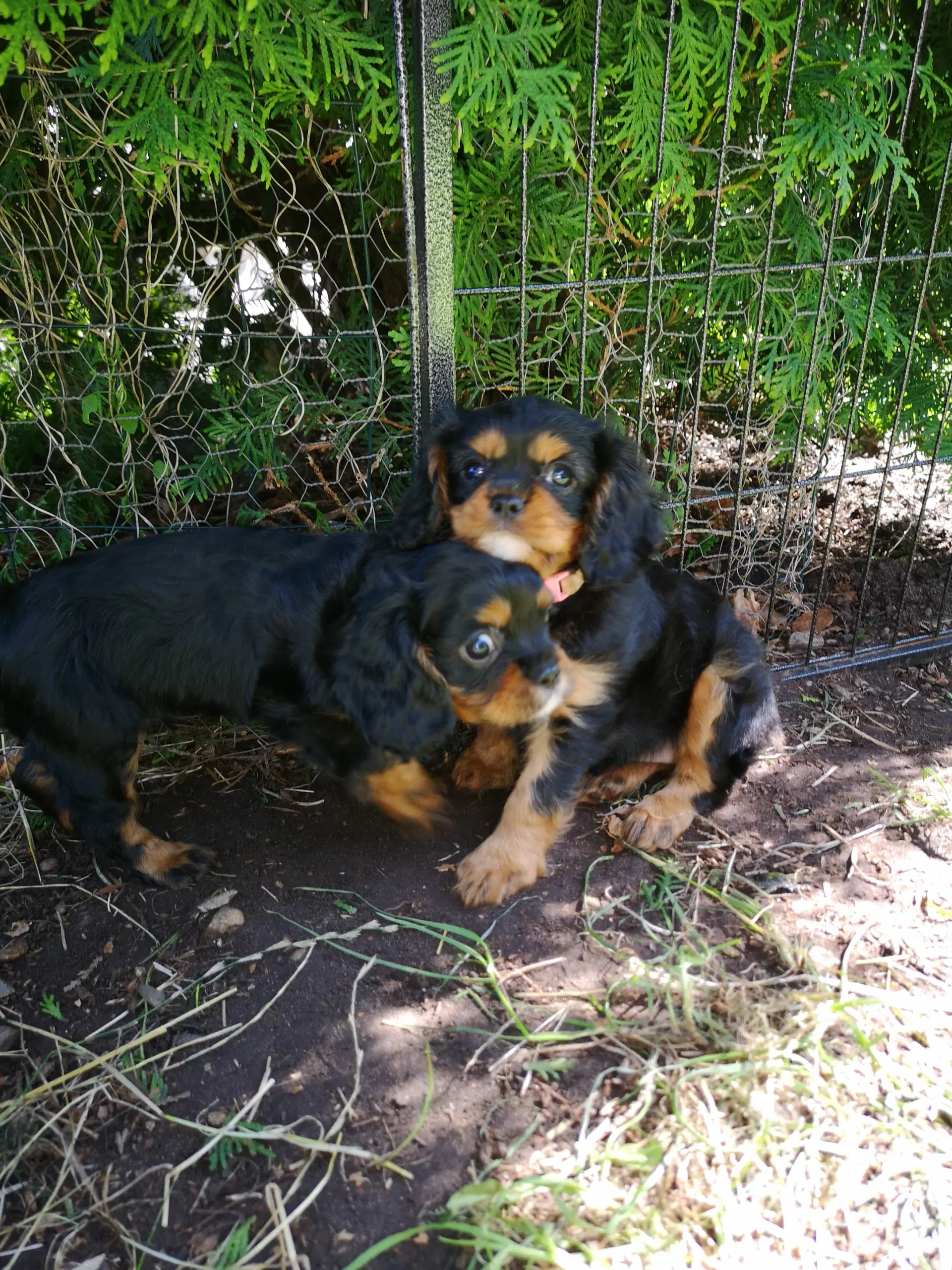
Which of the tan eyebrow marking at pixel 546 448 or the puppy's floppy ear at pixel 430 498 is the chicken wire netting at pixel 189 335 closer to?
the puppy's floppy ear at pixel 430 498

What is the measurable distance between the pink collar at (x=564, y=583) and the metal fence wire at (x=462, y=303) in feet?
2.20

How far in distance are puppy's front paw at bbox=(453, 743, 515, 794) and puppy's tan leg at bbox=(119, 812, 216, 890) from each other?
0.87 meters

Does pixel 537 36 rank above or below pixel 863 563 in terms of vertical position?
above

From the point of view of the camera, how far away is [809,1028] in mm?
2195

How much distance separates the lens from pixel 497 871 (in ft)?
8.84

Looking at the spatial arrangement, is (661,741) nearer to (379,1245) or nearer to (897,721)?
(897,721)

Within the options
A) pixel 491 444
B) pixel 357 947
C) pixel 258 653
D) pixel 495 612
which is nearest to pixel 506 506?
pixel 491 444

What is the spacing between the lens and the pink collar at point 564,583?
8.93 feet

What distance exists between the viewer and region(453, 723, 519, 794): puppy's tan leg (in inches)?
122

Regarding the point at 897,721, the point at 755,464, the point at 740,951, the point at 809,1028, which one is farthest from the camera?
the point at 755,464

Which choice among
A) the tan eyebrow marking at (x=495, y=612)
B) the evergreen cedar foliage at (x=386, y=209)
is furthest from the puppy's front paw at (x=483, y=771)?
the evergreen cedar foliage at (x=386, y=209)

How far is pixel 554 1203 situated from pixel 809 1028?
0.75m

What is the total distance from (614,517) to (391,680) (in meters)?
0.81

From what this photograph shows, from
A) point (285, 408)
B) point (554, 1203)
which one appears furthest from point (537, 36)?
point (554, 1203)
